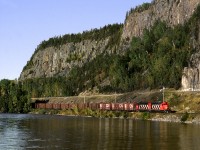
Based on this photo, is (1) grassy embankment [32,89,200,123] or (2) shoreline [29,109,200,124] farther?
(1) grassy embankment [32,89,200,123]

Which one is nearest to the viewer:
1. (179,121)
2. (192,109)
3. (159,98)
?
(179,121)

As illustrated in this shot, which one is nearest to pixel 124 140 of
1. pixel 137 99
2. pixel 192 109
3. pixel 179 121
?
pixel 179 121

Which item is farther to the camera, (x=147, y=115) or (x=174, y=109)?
(x=174, y=109)

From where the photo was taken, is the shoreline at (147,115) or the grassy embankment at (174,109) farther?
the grassy embankment at (174,109)

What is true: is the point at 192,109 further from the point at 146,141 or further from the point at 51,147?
the point at 51,147

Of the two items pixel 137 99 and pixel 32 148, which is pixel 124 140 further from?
pixel 137 99

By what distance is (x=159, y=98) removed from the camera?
6791 inches

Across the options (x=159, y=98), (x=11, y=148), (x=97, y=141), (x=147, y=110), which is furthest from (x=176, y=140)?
(x=159, y=98)

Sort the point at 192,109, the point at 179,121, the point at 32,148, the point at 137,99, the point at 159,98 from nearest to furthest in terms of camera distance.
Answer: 1. the point at 32,148
2. the point at 179,121
3. the point at 192,109
4. the point at 159,98
5. the point at 137,99

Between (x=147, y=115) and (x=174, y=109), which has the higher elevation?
(x=174, y=109)

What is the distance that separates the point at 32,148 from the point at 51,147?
8.39 ft

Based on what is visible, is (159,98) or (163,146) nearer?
(163,146)

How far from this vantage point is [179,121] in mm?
120125

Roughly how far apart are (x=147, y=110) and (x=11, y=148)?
96490mm
